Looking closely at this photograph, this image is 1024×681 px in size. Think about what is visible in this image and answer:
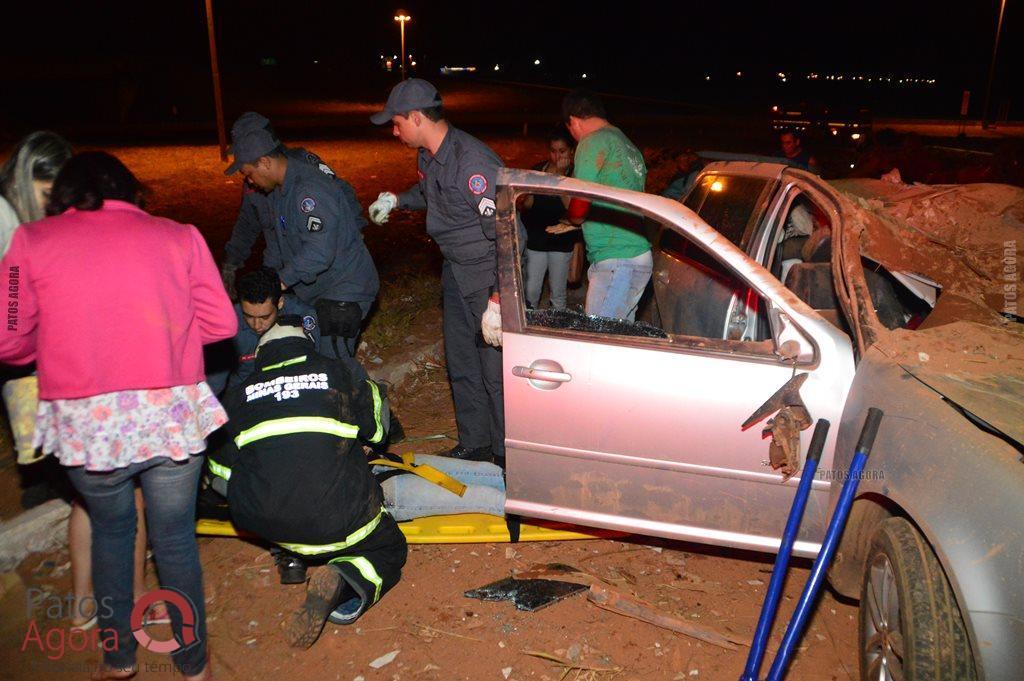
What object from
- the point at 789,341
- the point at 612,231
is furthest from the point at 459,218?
the point at 789,341

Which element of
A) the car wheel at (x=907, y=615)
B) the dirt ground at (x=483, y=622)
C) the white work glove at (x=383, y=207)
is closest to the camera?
the car wheel at (x=907, y=615)

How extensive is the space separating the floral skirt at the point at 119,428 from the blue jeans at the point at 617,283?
88.4 inches

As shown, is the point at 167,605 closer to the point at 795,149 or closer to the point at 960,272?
the point at 960,272

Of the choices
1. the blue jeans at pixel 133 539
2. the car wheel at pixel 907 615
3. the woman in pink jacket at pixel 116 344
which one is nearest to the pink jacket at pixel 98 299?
the woman in pink jacket at pixel 116 344

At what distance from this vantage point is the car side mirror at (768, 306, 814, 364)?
110 inches

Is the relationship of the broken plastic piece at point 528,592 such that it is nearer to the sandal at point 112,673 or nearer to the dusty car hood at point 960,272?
the sandal at point 112,673

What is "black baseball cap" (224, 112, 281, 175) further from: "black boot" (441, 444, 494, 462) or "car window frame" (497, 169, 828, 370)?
"black boot" (441, 444, 494, 462)

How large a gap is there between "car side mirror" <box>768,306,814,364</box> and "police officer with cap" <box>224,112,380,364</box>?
2.39m

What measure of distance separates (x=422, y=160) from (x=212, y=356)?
155 cm

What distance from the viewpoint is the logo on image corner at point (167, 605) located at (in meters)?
2.75

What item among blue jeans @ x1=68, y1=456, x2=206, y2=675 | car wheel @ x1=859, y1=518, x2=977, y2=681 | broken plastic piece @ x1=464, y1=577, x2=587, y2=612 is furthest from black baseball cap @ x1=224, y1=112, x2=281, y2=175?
car wheel @ x1=859, y1=518, x2=977, y2=681

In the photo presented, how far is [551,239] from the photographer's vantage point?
17.6ft

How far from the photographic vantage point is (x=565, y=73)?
63375 mm

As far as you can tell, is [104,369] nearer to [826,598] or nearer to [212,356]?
[212,356]
